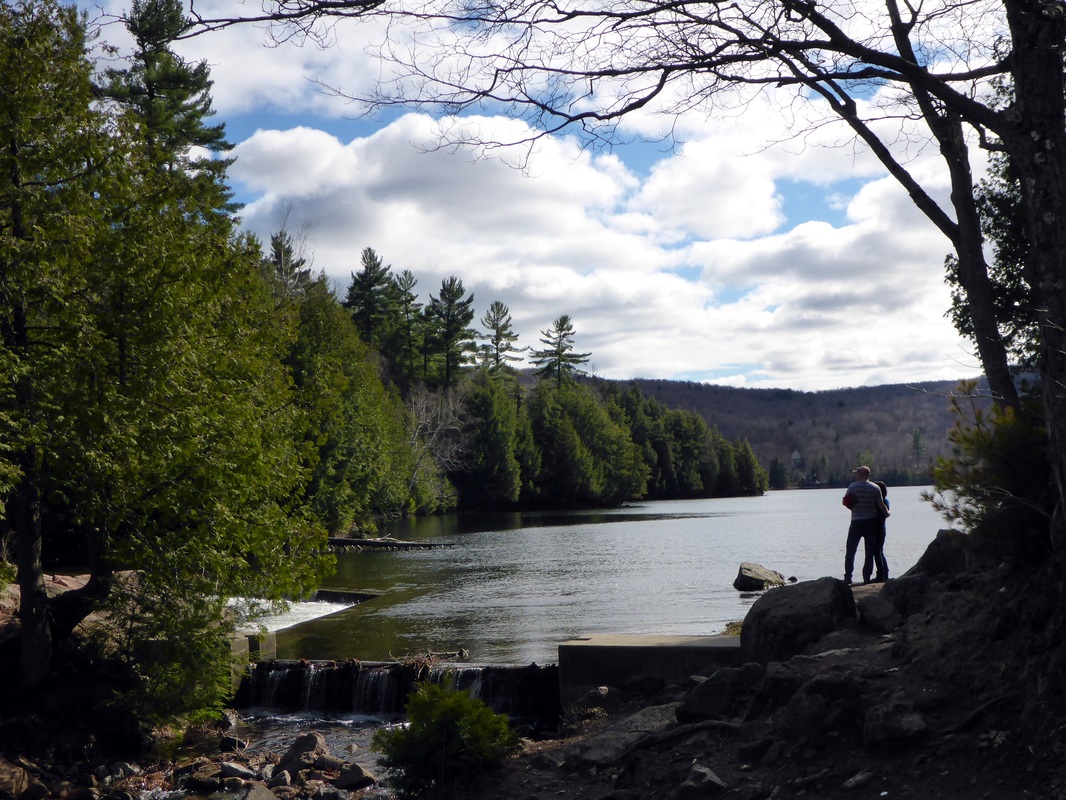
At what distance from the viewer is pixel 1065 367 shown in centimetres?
619

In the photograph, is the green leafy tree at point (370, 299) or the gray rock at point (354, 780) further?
the green leafy tree at point (370, 299)

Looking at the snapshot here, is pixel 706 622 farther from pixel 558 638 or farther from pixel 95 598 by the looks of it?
pixel 95 598

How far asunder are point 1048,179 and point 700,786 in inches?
187

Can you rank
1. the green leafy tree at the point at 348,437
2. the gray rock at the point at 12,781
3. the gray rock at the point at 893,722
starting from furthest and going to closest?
the green leafy tree at the point at 348,437 < the gray rock at the point at 12,781 < the gray rock at the point at 893,722

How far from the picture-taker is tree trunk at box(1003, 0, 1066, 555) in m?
6.15

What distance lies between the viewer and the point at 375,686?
1500 centimetres

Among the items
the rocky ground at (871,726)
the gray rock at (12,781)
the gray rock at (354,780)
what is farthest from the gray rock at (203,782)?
the rocky ground at (871,726)

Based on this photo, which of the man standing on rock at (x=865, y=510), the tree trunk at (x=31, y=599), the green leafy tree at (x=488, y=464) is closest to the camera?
the tree trunk at (x=31, y=599)

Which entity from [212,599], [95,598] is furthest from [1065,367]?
[95,598]

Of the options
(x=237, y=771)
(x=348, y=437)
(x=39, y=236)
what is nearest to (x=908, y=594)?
(x=237, y=771)

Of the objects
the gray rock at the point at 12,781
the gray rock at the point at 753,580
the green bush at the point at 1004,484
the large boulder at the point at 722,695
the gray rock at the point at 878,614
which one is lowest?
the gray rock at the point at 12,781

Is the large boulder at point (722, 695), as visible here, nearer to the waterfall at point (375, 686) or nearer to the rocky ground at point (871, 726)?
the rocky ground at point (871, 726)

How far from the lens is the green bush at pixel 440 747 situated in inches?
321

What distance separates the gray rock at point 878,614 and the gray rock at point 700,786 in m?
3.39
